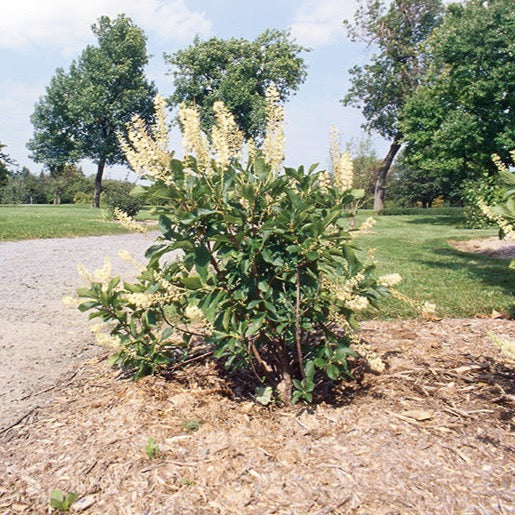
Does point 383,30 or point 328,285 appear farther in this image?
point 383,30

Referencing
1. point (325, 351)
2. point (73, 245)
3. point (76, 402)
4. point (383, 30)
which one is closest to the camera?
point (325, 351)

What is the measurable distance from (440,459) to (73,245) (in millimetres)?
11488

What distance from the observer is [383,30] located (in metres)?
30.8

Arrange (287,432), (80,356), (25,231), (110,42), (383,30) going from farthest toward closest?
(110,42), (383,30), (25,231), (80,356), (287,432)

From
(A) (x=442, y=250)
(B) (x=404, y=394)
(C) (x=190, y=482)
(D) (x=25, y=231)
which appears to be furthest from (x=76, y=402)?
(D) (x=25, y=231)

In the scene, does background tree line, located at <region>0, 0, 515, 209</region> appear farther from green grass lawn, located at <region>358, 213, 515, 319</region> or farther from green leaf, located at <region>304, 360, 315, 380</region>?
green leaf, located at <region>304, 360, 315, 380</region>

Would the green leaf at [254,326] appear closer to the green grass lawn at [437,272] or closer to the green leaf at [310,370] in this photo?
the green leaf at [310,370]

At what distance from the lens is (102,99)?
35.3m

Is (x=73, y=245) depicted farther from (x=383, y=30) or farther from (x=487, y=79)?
(x=383, y=30)

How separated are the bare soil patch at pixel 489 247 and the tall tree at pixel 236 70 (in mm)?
24862

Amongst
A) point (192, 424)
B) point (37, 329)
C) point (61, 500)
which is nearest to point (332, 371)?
point (192, 424)

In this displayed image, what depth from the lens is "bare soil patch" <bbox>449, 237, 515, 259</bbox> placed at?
1130 cm

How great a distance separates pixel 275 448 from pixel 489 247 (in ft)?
39.1

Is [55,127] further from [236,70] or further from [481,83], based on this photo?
[481,83]
